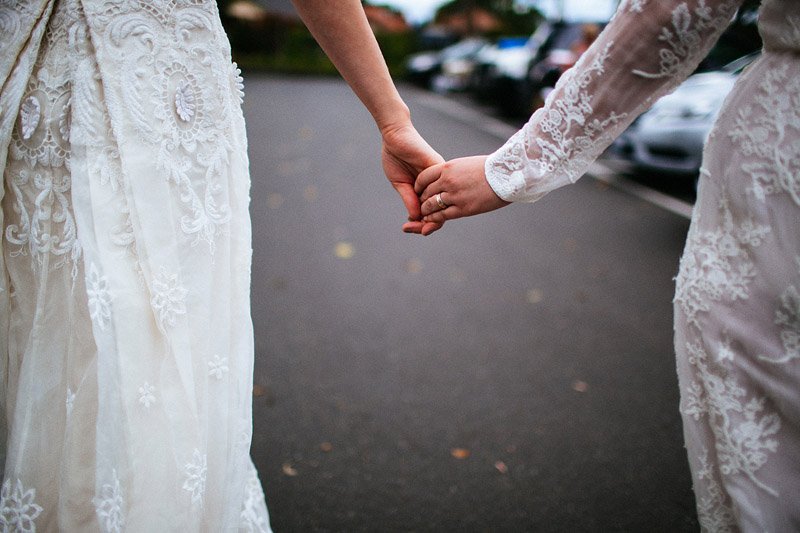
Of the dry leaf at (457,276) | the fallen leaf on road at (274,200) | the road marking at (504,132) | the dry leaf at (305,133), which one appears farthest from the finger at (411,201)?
the dry leaf at (305,133)

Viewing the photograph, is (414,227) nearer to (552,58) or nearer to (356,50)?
(356,50)

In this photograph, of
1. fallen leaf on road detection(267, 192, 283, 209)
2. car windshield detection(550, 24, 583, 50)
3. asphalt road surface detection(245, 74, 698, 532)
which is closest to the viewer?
asphalt road surface detection(245, 74, 698, 532)

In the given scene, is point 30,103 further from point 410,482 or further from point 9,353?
point 410,482

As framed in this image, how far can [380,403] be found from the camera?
3.24 meters

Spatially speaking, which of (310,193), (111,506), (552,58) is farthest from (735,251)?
(552,58)

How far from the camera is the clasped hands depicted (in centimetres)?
188

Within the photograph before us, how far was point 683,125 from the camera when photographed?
283 inches

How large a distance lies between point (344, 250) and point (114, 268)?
4160 mm

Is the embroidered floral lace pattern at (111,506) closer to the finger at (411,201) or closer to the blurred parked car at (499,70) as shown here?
the finger at (411,201)

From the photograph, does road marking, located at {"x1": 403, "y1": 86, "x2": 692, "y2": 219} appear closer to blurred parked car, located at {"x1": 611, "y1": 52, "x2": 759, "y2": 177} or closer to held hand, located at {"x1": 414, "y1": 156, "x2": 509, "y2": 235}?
blurred parked car, located at {"x1": 611, "y1": 52, "x2": 759, "y2": 177}

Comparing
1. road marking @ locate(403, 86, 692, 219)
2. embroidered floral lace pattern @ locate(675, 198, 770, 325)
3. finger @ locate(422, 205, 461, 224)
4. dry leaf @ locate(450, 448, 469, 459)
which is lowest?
road marking @ locate(403, 86, 692, 219)

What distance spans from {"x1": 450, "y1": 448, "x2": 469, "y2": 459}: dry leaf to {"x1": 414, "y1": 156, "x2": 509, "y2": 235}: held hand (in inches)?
44.2

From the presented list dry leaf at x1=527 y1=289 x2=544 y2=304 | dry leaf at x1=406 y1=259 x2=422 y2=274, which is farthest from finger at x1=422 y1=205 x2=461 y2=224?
dry leaf at x1=406 y1=259 x2=422 y2=274

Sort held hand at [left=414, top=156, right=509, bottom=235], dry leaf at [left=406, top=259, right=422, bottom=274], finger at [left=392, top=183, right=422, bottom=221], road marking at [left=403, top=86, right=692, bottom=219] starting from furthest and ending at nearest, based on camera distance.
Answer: road marking at [left=403, top=86, right=692, bottom=219] < dry leaf at [left=406, top=259, right=422, bottom=274] < finger at [left=392, top=183, right=422, bottom=221] < held hand at [left=414, top=156, right=509, bottom=235]
